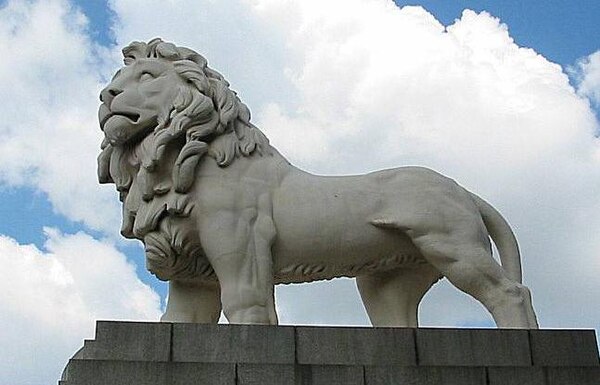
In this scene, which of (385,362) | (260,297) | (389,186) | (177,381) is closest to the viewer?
(177,381)

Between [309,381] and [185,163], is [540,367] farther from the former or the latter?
[185,163]

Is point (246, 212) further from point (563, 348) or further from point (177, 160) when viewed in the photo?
point (563, 348)

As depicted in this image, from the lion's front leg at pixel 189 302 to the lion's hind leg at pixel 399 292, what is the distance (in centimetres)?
126

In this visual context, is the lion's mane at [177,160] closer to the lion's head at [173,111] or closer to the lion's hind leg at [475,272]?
the lion's head at [173,111]

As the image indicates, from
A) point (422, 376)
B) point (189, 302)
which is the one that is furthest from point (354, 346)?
point (189, 302)

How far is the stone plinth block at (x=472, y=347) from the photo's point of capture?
5488mm

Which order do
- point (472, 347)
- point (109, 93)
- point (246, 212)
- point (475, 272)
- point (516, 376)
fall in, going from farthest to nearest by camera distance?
1. point (109, 93)
2. point (475, 272)
3. point (246, 212)
4. point (472, 347)
5. point (516, 376)

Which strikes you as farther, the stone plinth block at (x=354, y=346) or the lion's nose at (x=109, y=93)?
the lion's nose at (x=109, y=93)

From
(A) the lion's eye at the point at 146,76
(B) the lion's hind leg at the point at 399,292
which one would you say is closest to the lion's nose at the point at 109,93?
(A) the lion's eye at the point at 146,76

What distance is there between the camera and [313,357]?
534 centimetres

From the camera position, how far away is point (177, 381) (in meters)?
5.06

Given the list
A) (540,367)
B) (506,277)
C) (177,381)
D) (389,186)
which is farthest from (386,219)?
(177,381)

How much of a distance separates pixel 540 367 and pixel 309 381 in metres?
1.57

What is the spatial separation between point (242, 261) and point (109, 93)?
5.98ft
